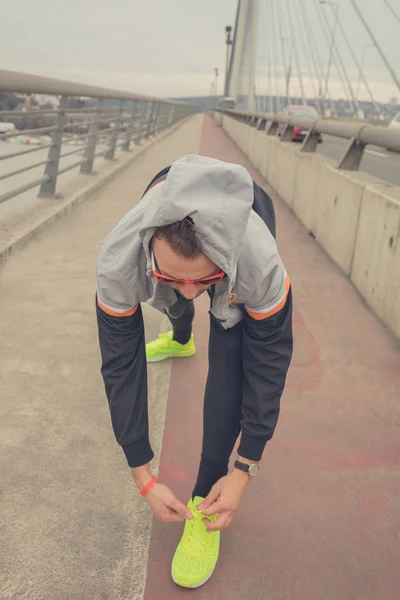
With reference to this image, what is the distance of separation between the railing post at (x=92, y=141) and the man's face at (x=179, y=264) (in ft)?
24.8

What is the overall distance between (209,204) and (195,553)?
47.0 inches

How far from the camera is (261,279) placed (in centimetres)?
142

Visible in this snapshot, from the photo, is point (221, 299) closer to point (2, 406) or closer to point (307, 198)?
point (2, 406)

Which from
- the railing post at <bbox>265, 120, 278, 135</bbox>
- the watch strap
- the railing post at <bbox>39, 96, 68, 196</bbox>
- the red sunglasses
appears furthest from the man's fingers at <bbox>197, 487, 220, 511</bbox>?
the railing post at <bbox>265, 120, 278, 135</bbox>

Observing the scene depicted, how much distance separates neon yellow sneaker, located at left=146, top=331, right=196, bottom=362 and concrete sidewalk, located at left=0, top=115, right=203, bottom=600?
0.39ft

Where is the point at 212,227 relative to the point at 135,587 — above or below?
above

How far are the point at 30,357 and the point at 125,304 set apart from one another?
1.76 metres

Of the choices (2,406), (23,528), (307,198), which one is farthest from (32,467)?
(307,198)

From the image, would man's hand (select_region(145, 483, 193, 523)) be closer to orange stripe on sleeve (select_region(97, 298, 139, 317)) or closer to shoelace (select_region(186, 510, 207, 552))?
shoelace (select_region(186, 510, 207, 552))

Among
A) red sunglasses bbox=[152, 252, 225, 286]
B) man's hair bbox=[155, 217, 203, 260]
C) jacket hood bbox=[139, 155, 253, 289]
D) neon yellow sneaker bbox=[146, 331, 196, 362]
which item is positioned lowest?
neon yellow sneaker bbox=[146, 331, 196, 362]

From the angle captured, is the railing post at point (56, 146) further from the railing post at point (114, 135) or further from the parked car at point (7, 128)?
the railing post at point (114, 135)

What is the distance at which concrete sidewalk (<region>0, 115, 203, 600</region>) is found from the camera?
5.90 ft

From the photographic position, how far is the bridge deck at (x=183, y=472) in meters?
1.82

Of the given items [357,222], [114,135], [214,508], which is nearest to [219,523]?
[214,508]
